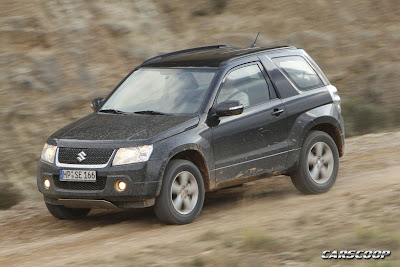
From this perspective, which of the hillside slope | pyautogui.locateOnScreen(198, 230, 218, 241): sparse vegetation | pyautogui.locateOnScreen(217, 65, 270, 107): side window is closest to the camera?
pyautogui.locateOnScreen(198, 230, 218, 241): sparse vegetation

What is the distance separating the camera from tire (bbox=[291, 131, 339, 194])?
9.74m

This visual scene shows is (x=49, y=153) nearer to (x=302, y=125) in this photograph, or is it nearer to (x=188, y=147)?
(x=188, y=147)

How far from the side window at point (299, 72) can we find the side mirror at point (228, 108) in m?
1.38

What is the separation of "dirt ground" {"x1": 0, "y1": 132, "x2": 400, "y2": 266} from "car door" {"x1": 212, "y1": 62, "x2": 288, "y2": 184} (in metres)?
0.51

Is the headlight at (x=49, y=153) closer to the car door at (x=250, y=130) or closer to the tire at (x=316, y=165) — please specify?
the car door at (x=250, y=130)

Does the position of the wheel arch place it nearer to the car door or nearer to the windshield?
the car door

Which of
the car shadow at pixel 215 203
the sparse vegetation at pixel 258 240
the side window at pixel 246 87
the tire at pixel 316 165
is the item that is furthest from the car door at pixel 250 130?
the sparse vegetation at pixel 258 240

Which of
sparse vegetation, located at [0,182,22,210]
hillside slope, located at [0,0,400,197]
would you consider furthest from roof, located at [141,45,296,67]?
hillside slope, located at [0,0,400,197]

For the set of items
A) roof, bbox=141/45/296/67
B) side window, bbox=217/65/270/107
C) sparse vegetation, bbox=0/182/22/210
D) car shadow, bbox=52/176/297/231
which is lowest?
car shadow, bbox=52/176/297/231

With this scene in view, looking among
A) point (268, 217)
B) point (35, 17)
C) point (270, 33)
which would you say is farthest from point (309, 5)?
point (268, 217)

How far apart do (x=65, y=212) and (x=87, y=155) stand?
47.8 inches

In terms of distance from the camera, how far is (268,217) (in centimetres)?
852

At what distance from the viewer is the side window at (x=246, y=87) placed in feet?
29.7

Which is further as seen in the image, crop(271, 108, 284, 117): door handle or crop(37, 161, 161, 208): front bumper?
crop(271, 108, 284, 117): door handle
